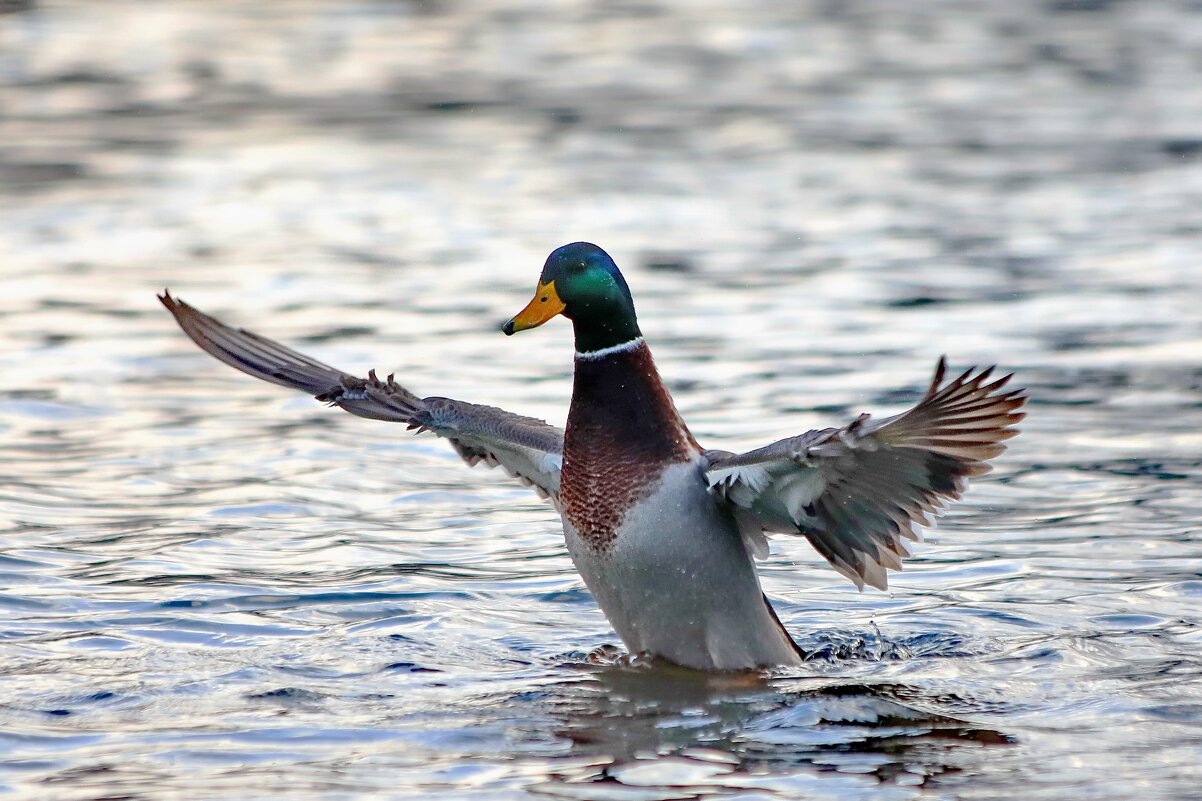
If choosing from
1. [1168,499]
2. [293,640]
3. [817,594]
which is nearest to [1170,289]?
[1168,499]

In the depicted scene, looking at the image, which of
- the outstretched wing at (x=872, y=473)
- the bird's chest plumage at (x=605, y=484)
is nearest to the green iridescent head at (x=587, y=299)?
the bird's chest plumage at (x=605, y=484)

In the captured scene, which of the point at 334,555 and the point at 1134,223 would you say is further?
the point at 1134,223

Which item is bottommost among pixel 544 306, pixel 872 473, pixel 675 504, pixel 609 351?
pixel 675 504

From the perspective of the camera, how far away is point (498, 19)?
75.5 ft

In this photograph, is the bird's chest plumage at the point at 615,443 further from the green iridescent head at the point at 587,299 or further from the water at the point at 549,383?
the water at the point at 549,383

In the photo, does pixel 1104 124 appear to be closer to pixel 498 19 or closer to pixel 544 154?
pixel 544 154

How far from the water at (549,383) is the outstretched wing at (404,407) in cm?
57

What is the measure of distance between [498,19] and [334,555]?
1562 cm

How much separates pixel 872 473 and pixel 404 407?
6.62 ft

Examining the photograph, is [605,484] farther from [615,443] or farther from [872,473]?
[872,473]

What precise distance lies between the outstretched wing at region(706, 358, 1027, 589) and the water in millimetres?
538

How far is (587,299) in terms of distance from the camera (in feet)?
21.9

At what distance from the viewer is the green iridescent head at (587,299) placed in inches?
262

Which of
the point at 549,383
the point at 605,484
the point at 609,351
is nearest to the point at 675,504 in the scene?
the point at 605,484
